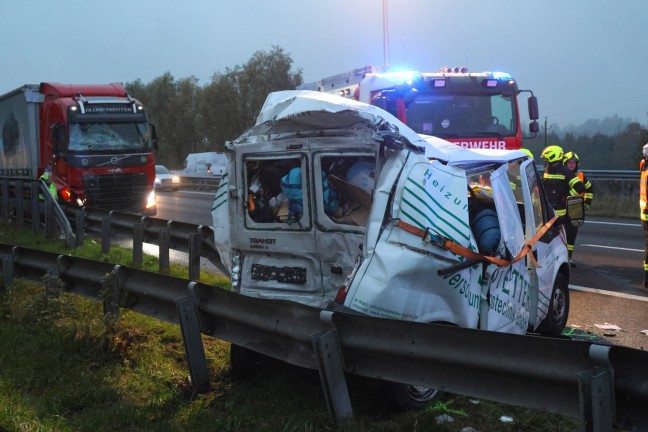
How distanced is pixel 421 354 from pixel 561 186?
745cm

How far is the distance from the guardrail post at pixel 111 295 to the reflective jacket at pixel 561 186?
6.90 metres

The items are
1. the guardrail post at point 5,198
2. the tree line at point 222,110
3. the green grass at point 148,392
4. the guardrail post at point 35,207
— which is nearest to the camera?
the green grass at point 148,392

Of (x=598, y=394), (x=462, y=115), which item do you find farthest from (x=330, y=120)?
(x=462, y=115)

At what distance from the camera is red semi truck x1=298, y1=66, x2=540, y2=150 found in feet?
39.0

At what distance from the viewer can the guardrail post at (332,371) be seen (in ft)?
12.6

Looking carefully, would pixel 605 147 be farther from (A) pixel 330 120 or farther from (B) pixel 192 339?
(B) pixel 192 339

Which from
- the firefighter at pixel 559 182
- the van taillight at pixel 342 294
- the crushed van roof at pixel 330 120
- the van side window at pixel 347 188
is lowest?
the van taillight at pixel 342 294

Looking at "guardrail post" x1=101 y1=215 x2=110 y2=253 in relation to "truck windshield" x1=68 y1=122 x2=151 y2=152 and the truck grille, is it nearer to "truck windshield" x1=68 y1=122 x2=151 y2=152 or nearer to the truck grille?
the truck grille

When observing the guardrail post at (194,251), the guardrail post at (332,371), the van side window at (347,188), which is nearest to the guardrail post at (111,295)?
the van side window at (347,188)

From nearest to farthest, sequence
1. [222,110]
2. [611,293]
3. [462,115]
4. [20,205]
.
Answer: [611,293]
[462,115]
[20,205]
[222,110]

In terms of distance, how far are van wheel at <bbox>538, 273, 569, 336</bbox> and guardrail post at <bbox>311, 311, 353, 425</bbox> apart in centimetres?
277

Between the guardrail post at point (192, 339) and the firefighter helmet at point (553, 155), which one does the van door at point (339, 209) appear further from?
the firefighter helmet at point (553, 155)

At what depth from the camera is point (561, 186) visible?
10.3 meters

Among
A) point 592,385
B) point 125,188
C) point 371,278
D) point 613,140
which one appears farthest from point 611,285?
point 613,140
